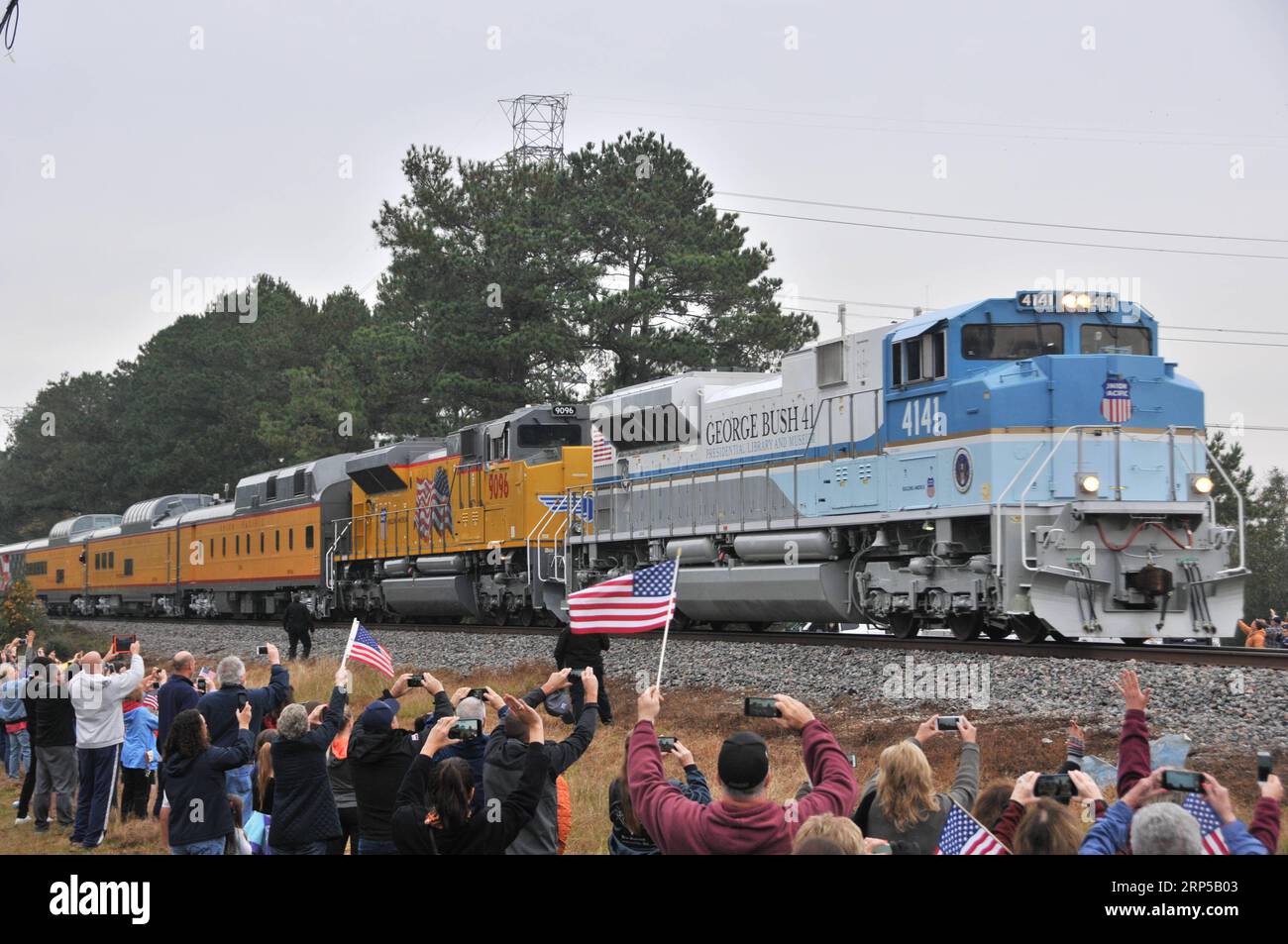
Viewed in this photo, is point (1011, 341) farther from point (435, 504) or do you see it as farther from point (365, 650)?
point (435, 504)

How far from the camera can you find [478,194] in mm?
46562

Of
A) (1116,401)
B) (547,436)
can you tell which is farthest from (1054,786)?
(547,436)

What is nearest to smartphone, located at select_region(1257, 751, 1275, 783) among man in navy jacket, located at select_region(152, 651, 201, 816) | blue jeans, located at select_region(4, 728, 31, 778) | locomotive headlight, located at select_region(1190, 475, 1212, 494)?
man in navy jacket, located at select_region(152, 651, 201, 816)

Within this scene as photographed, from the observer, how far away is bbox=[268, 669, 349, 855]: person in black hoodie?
26.6ft

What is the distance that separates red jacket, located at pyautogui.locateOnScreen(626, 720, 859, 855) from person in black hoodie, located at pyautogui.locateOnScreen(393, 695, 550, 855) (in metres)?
0.99

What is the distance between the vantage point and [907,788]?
5867mm

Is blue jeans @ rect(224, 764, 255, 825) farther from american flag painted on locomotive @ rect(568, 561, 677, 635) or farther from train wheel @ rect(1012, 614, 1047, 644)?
train wheel @ rect(1012, 614, 1047, 644)

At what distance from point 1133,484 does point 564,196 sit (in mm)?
32858

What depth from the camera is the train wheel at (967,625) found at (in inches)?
687

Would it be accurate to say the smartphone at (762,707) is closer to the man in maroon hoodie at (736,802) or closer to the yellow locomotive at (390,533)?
the man in maroon hoodie at (736,802)

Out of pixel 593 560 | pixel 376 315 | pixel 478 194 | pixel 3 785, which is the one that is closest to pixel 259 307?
pixel 376 315

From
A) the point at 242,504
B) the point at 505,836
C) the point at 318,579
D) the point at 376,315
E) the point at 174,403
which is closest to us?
the point at 505,836
